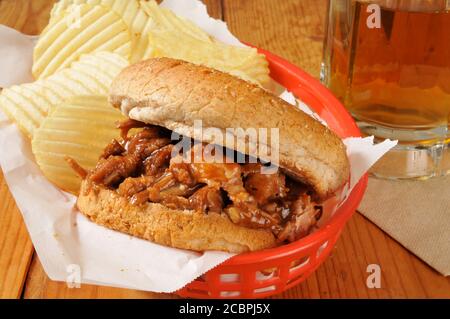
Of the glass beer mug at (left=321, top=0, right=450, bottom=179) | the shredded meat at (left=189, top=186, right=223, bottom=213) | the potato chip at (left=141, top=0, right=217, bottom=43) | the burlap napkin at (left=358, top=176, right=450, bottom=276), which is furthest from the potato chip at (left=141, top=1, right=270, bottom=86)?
the shredded meat at (left=189, top=186, right=223, bottom=213)

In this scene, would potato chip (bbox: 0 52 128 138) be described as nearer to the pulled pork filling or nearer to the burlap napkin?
the pulled pork filling

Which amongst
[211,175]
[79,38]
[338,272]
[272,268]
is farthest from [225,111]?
[79,38]

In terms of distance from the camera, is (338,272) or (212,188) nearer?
(212,188)

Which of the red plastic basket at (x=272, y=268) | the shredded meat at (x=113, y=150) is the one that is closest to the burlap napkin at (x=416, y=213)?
the red plastic basket at (x=272, y=268)

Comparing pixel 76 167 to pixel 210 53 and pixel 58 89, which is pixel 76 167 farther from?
pixel 210 53
